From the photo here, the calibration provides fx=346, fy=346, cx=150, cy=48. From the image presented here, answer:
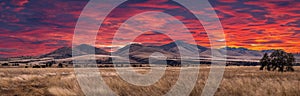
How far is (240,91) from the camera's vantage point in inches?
423

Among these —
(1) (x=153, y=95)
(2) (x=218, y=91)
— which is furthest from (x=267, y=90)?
(1) (x=153, y=95)

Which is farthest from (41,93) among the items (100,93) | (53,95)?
(100,93)

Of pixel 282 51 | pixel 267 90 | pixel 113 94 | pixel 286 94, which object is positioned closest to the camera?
pixel 286 94

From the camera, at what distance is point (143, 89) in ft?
40.5

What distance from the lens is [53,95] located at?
12.0m

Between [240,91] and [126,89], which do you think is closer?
[240,91]

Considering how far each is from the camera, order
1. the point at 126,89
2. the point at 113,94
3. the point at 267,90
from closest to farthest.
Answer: the point at 267,90 < the point at 113,94 < the point at 126,89

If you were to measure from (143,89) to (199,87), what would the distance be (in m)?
1.98

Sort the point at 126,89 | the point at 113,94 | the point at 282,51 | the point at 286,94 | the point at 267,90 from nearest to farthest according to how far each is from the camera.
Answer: the point at 286,94 < the point at 267,90 < the point at 113,94 < the point at 126,89 < the point at 282,51

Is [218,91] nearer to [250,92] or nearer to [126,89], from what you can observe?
[250,92]

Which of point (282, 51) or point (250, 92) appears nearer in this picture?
point (250, 92)

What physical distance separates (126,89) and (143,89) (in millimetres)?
684

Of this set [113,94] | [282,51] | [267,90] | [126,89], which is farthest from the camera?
[282,51]

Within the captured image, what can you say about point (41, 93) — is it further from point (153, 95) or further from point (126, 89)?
point (153, 95)
